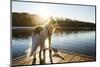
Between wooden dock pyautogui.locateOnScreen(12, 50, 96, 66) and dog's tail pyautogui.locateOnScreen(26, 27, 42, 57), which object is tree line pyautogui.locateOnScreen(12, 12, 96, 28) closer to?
dog's tail pyautogui.locateOnScreen(26, 27, 42, 57)

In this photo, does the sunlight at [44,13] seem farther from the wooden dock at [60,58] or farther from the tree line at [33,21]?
the wooden dock at [60,58]

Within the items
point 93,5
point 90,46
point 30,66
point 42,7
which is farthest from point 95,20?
point 30,66

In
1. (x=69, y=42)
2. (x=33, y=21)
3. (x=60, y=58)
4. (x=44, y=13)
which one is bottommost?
(x=60, y=58)

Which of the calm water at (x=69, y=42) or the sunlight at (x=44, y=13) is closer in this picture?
the calm water at (x=69, y=42)

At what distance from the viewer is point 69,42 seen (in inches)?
101

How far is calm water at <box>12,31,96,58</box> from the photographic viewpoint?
91.0 inches

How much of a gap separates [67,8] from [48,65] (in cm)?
80

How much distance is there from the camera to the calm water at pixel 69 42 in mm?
2311

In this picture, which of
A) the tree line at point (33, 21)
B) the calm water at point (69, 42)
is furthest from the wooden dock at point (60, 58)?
the tree line at point (33, 21)

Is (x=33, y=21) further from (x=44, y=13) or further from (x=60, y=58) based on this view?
(x=60, y=58)

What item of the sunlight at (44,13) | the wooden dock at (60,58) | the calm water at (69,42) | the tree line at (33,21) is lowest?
the wooden dock at (60,58)

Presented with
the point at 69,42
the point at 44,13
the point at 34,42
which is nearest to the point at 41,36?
the point at 34,42

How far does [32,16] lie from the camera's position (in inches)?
94.0

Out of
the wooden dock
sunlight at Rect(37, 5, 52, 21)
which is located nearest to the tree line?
sunlight at Rect(37, 5, 52, 21)
